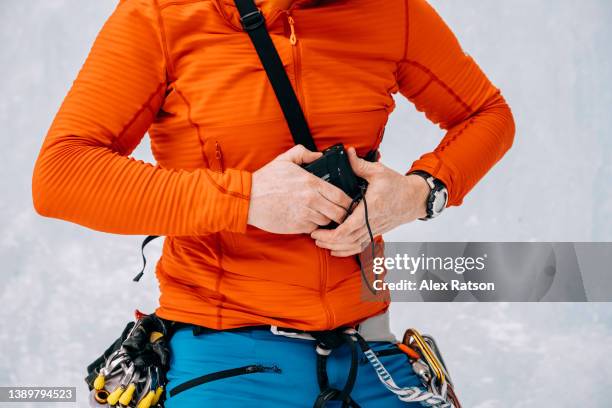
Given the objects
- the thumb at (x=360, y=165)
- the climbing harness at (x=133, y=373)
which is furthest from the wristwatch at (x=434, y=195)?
the climbing harness at (x=133, y=373)

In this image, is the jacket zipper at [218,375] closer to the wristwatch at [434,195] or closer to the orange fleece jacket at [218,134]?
the orange fleece jacket at [218,134]

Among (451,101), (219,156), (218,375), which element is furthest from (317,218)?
(451,101)

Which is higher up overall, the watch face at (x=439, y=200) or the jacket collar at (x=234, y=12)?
the jacket collar at (x=234, y=12)

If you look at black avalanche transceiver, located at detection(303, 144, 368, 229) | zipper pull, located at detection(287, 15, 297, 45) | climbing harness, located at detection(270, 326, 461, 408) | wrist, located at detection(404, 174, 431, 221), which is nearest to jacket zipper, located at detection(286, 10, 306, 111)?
zipper pull, located at detection(287, 15, 297, 45)

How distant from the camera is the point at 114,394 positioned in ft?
3.75

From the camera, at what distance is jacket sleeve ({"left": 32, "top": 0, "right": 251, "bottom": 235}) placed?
1.06 m

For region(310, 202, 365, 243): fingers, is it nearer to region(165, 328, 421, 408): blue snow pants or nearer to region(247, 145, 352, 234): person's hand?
region(247, 145, 352, 234): person's hand

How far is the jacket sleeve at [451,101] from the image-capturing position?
1.31 meters

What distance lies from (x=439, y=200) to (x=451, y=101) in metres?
0.24

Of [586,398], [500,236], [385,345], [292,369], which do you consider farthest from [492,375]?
[292,369]

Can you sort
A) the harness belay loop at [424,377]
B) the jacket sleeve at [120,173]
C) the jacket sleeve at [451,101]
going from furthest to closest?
1. the jacket sleeve at [451,101]
2. the harness belay loop at [424,377]
3. the jacket sleeve at [120,173]

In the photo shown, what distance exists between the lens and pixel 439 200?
50.1 inches

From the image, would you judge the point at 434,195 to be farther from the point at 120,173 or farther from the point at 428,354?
the point at 120,173

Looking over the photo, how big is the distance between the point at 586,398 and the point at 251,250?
146 centimetres
